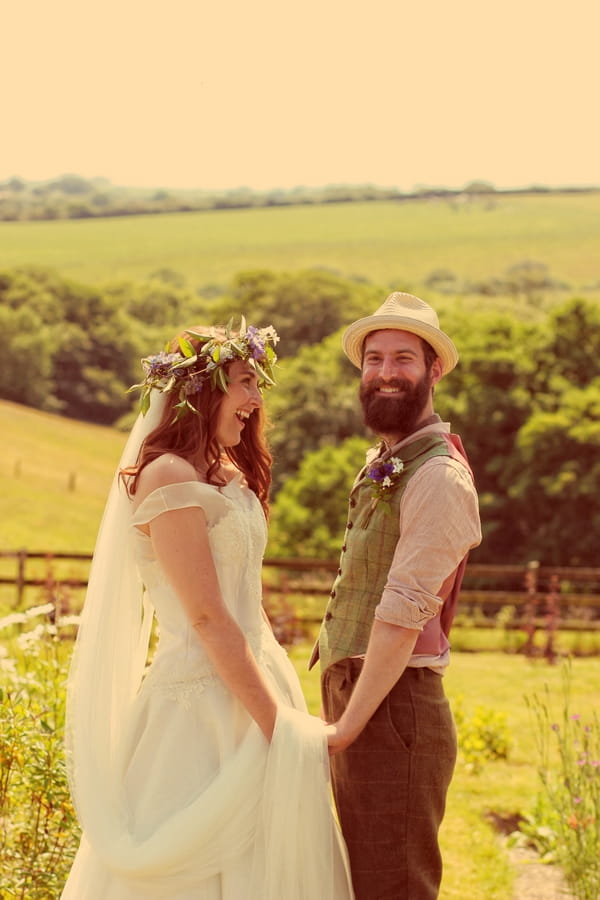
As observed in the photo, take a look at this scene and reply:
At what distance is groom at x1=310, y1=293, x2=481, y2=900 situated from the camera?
138 inches

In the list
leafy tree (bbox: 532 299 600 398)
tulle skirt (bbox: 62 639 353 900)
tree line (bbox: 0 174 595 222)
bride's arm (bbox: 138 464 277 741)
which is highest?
tree line (bbox: 0 174 595 222)

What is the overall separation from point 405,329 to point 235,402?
2.09 feet

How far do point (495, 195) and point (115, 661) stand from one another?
128m

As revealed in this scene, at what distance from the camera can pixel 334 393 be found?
40.3 m

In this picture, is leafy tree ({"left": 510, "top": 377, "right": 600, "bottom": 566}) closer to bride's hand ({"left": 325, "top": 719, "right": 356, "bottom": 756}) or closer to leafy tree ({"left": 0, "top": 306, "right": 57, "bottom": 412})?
bride's hand ({"left": 325, "top": 719, "right": 356, "bottom": 756})

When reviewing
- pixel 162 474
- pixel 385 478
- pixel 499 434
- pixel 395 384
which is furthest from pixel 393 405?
pixel 499 434

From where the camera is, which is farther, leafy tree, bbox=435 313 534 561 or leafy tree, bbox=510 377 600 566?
leafy tree, bbox=435 313 534 561

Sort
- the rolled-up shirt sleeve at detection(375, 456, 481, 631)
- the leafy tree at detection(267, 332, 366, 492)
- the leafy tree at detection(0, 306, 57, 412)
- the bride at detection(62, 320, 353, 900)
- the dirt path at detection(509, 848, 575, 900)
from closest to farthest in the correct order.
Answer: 1. the rolled-up shirt sleeve at detection(375, 456, 481, 631)
2. the bride at detection(62, 320, 353, 900)
3. the dirt path at detection(509, 848, 575, 900)
4. the leafy tree at detection(267, 332, 366, 492)
5. the leafy tree at detection(0, 306, 57, 412)

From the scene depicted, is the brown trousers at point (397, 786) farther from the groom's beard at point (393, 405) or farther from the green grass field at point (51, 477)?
the green grass field at point (51, 477)

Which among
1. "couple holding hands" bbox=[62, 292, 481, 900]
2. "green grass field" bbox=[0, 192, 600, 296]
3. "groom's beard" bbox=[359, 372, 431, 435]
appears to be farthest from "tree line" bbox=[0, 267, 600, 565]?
"green grass field" bbox=[0, 192, 600, 296]

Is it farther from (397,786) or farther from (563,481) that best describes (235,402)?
(563,481)

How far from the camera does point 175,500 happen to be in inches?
140

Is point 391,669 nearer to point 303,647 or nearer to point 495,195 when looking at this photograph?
point 303,647

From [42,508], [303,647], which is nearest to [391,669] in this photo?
[303,647]
